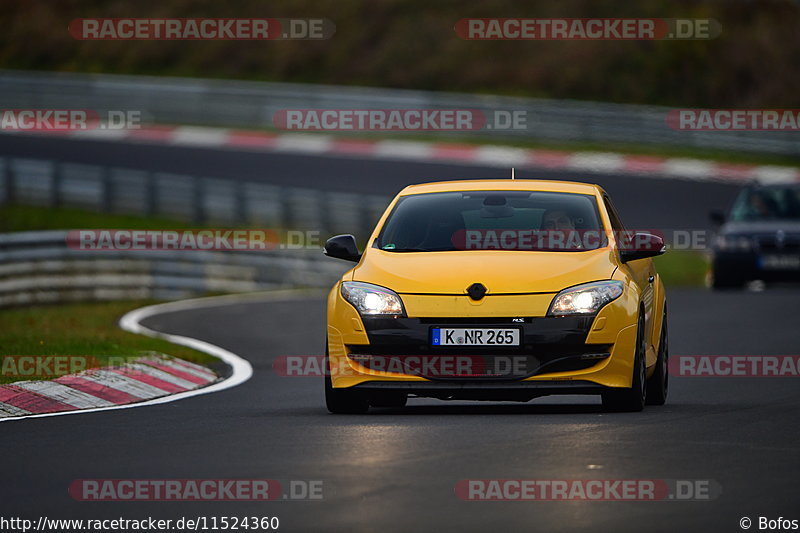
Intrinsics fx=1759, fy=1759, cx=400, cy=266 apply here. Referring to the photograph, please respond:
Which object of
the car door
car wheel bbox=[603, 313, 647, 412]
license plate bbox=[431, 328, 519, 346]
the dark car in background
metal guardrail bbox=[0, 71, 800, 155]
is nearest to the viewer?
license plate bbox=[431, 328, 519, 346]

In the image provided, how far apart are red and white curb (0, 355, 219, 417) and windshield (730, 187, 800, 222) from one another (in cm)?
1164

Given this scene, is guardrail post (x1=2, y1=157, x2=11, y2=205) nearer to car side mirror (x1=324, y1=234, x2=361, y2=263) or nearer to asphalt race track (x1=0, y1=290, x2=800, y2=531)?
asphalt race track (x1=0, y1=290, x2=800, y2=531)

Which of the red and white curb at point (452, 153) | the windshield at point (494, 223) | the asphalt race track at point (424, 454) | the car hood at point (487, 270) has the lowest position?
the asphalt race track at point (424, 454)

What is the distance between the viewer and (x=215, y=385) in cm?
1377

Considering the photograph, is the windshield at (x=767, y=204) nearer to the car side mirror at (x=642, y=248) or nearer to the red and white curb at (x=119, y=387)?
the red and white curb at (x=119, y=387)

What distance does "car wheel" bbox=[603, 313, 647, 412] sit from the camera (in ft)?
35.6

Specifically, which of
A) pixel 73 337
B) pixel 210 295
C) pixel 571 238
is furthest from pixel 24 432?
pixel 210 295

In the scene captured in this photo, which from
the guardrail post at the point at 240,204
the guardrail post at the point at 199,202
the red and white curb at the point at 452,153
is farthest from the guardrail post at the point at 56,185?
the red and white curb at the point at 452,153

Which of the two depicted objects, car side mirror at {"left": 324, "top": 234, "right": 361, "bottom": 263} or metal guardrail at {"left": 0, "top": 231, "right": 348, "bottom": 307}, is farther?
metal guardrail at {"left": 0, "top": 231, "right": 348, "bottom": 307}

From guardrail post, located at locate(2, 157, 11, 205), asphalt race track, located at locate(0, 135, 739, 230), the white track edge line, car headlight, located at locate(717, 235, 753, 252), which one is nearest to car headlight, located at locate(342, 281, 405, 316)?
the white track edge line

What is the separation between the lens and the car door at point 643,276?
37.4ft

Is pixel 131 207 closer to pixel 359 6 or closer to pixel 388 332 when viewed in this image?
pixel 388 332

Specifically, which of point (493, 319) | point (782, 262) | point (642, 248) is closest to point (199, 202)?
point (782, 262)

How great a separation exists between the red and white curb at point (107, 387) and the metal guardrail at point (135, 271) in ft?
30.2
